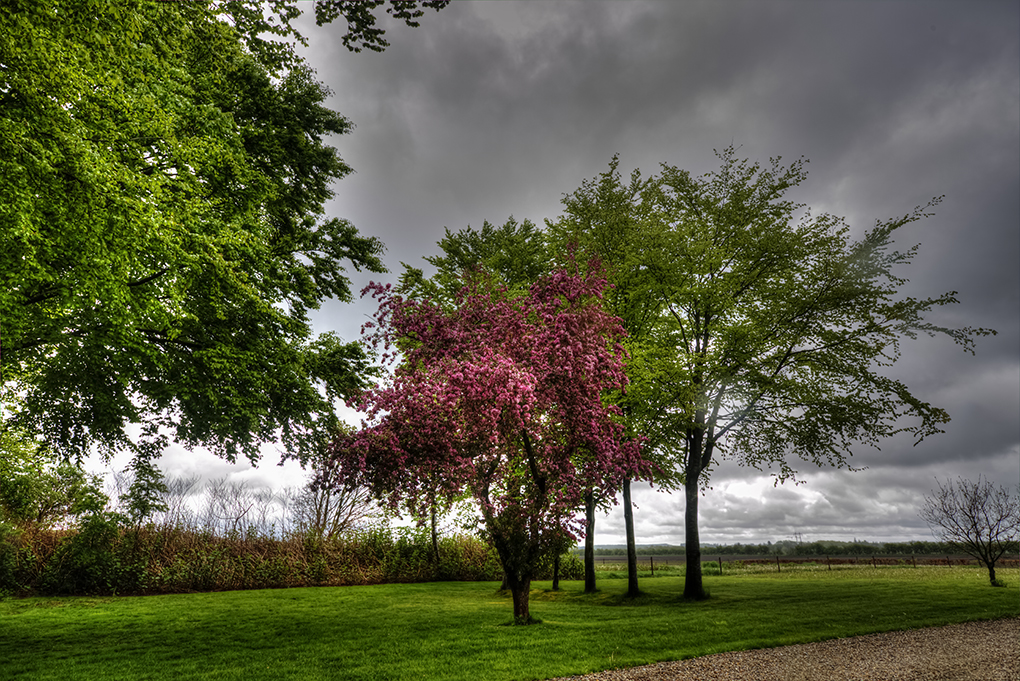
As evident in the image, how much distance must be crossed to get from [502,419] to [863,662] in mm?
7064

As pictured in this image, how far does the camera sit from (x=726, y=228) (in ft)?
64.7

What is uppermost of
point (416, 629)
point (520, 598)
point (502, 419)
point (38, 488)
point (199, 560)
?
point (502, 419)

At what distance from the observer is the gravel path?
24.0 ft

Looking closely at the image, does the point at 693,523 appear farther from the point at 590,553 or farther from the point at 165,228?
the point at 165,228

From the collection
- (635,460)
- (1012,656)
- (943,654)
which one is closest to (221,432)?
(635,460)

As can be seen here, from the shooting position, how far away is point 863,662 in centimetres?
816

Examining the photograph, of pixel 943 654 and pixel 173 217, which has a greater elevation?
pixel 173 217

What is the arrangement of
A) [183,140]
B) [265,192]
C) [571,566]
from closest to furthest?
[183,140] → [265,192] → [571,566]

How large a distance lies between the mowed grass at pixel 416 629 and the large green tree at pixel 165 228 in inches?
188

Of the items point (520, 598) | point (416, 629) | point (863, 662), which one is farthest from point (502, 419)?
point (863, 662)

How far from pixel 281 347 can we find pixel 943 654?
15647 mm

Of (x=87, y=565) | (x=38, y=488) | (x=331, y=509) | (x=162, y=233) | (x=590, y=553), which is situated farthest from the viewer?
(x=331, y=509)

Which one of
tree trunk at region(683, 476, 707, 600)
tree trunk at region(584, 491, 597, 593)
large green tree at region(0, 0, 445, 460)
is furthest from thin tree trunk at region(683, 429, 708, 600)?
large green tree at region(0, 0, 445, 460)

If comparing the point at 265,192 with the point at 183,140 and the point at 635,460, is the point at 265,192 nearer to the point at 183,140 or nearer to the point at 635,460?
the point at 183,140
